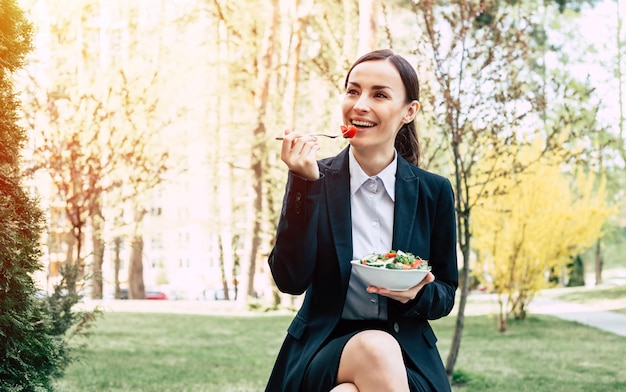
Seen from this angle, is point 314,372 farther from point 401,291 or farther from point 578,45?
point 578,45

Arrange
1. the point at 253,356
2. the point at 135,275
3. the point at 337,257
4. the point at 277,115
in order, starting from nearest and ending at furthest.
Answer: the point at 337,257
the point at 253,356
the point at 277,115
the point at 135,275

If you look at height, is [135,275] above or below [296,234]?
below

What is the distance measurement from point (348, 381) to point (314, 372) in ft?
0.37

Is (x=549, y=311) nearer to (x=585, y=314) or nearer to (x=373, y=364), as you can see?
(x=585, y=314)

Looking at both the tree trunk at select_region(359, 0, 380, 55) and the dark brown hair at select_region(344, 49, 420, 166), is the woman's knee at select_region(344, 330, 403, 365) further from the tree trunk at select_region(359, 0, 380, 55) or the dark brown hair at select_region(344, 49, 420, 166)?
the tree trunk at select_region(359, 0, 380, 55)

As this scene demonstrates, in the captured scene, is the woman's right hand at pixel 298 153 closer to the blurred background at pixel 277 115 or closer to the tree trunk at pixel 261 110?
the blurred background at pixel 277 115

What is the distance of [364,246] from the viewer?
8.61ft

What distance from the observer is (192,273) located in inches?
2382

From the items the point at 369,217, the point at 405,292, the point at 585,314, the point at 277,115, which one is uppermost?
the point at 277,115

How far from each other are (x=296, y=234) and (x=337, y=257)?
6.9 inches

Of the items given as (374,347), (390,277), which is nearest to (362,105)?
(390,277)

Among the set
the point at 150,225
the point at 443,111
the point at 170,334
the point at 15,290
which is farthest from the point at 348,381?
the point at 150,225

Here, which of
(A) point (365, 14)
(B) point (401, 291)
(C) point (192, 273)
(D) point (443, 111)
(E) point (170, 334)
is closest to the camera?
(B) point (401, 291)

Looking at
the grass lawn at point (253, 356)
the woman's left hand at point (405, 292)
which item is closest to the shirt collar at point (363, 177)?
the woman's left hand at point (405, 292)
